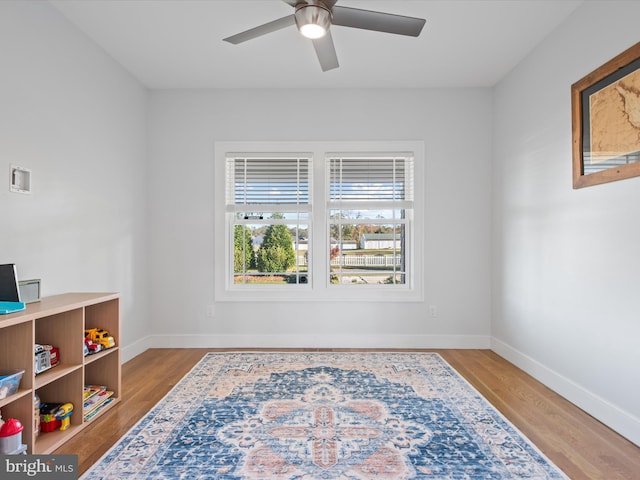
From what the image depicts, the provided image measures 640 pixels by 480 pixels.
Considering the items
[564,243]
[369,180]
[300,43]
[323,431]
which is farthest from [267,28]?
[564,243]

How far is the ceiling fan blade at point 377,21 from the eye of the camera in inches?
85.7

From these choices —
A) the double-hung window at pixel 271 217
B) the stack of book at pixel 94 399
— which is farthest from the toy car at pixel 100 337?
the double-hung window at pixel 271 217

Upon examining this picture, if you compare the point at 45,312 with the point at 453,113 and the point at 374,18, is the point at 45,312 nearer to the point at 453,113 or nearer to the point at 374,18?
the point at 374,18

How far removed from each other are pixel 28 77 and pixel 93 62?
0.82m

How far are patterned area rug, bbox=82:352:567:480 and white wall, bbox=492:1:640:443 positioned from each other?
0.72 metres

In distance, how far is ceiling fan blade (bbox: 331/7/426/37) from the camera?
2176 millimetres

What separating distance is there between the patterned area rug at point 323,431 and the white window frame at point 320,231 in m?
0.95

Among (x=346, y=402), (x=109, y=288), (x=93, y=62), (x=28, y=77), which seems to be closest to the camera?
(x=28, y=77)

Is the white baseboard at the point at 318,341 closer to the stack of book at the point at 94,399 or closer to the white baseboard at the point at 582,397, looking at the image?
the white baseboard at the point at 582,397

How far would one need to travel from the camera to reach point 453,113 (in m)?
4.08

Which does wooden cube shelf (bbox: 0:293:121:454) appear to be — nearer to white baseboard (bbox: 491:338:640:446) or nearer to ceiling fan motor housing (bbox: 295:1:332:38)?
ceiling fan motor housing (bbox: 295:1:332:38)

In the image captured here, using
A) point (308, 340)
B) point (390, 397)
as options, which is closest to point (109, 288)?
point (308, 340)

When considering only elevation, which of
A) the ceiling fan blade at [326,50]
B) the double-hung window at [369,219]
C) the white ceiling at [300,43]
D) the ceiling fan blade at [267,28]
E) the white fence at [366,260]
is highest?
the white ceiling at [300,43]

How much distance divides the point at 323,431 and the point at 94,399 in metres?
1.56
